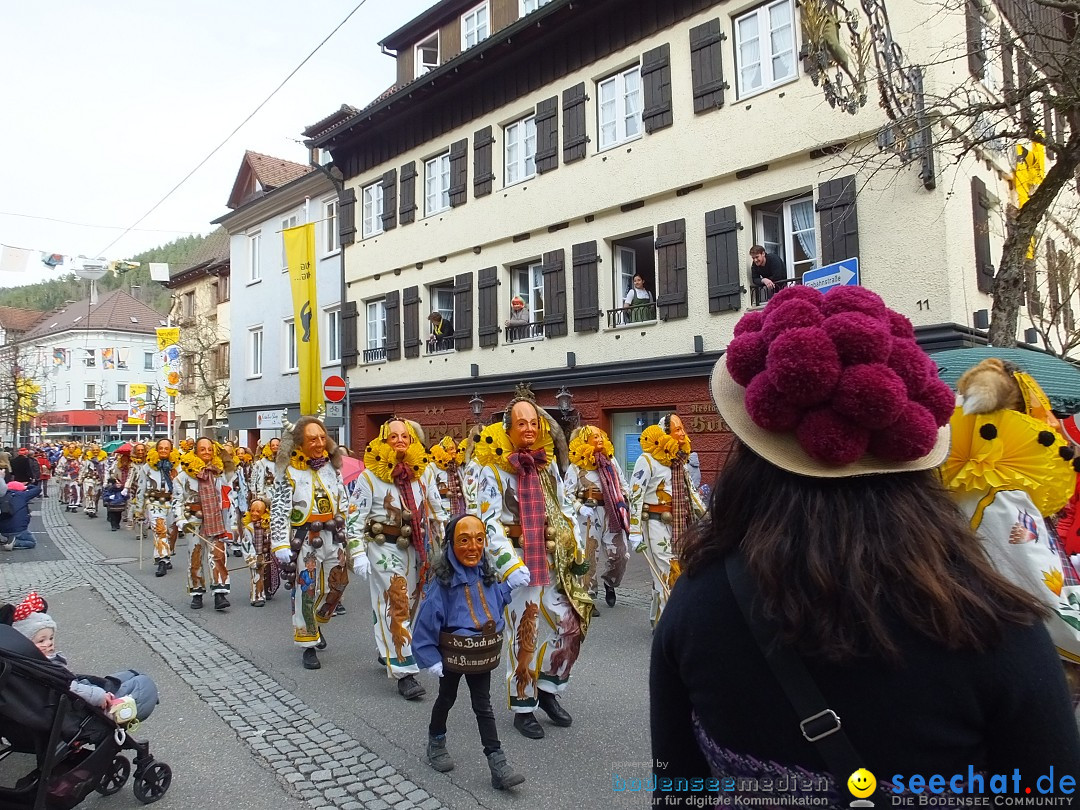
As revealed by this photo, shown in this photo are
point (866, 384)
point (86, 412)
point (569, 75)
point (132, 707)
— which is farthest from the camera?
point (86, 412)

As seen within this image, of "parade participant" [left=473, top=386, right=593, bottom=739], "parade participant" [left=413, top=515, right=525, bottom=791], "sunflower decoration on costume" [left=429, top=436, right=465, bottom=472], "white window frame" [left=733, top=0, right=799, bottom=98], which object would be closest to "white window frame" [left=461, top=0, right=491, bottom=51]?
"white window frame" [left=733, top=0, right=799, bottom=98]

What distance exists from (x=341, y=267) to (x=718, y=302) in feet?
40.4

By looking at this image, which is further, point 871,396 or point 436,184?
point 436,184

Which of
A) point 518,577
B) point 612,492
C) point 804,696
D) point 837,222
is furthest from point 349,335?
point 804,696

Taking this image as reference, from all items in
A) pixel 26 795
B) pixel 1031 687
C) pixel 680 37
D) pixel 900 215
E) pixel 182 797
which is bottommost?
pixel 182 797

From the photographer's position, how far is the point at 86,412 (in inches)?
2494

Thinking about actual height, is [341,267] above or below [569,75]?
below

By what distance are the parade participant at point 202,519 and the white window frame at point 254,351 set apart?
54.1 feet

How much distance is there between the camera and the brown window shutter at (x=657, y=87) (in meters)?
13.8

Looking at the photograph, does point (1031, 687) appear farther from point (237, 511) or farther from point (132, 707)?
point (237, 511)

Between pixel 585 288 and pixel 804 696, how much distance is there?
555 inches

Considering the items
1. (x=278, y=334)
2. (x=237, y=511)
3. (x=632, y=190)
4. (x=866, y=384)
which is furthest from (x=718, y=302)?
(x=278, y=334)

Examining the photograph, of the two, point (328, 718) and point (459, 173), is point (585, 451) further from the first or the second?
point (459, 173)

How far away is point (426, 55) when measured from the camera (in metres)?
21.0
